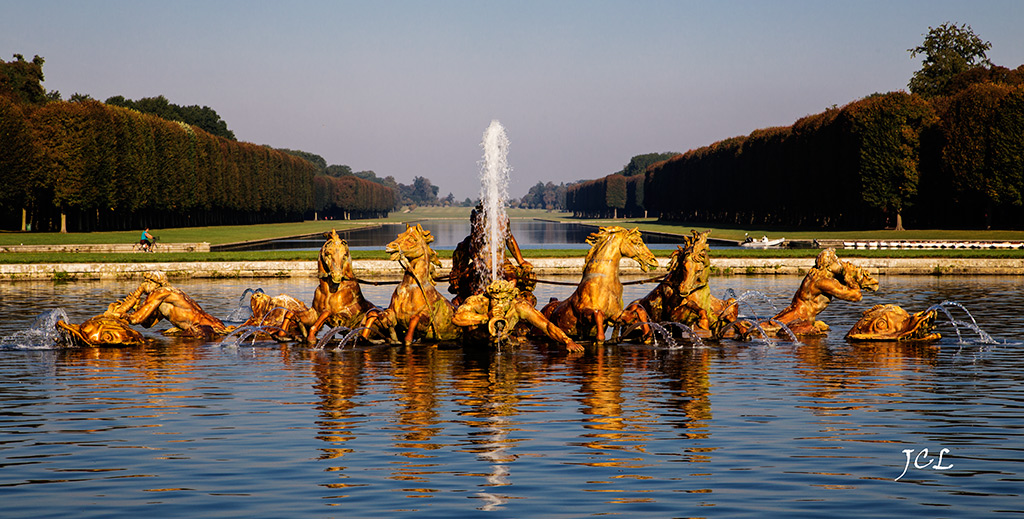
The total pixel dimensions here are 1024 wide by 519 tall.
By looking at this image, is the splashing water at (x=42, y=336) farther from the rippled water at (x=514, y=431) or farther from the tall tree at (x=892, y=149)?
the tall tree at (x=892, y=149)

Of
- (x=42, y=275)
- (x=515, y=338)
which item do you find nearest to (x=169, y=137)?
(x=42, y=275)

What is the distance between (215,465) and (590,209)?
618 feet

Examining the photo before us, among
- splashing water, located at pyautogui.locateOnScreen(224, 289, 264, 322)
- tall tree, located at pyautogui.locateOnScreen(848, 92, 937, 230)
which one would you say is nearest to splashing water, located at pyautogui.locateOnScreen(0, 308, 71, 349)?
splashing water, located at pyautogui.locateOnScreen(224, 289, 264, 322)

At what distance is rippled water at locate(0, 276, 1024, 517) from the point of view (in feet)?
22.2

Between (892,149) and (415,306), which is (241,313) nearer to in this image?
(415,306)

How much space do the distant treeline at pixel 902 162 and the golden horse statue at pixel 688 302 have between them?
156 ft

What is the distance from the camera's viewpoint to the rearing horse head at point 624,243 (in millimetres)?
14469

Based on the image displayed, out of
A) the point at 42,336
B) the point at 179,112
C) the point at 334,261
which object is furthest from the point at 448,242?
the point at 179,112

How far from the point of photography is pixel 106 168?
65875 millimetres

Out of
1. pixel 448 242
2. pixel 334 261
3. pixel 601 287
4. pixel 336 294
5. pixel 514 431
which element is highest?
pixel 448 242

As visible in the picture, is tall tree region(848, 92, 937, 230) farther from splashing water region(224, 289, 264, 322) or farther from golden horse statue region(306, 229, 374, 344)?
golden horse statue region(306, 229, 374, 344)

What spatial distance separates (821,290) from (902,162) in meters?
51.1

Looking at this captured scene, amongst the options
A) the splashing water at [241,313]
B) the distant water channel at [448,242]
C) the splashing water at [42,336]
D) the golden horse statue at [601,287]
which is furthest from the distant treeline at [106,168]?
the golden horse statue at [601,287]

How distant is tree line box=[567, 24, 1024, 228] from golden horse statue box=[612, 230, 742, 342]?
1871 inches
